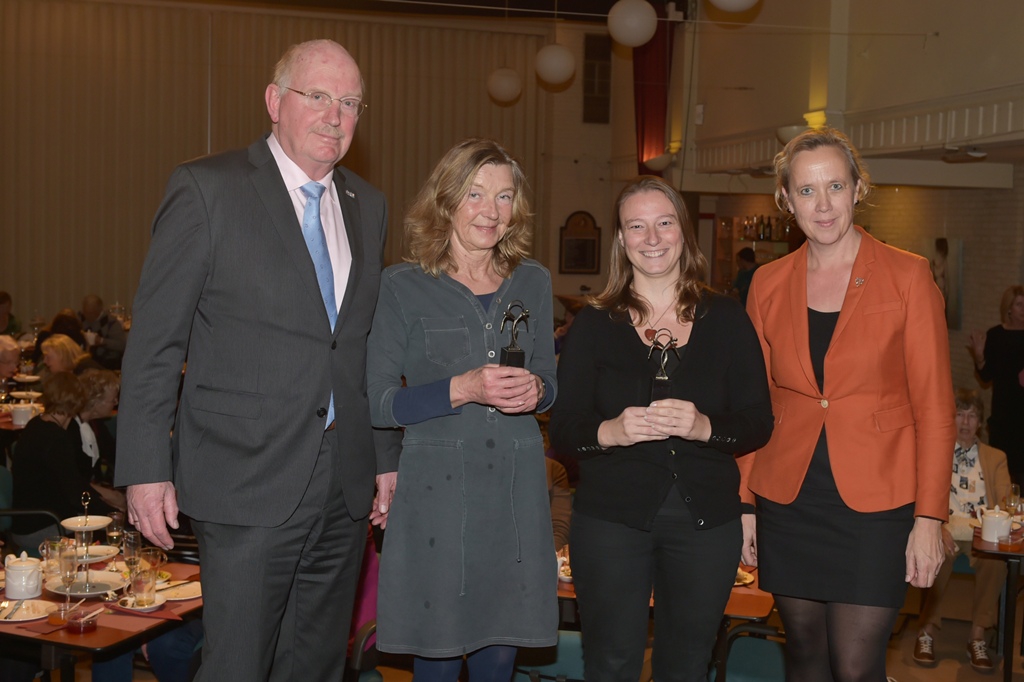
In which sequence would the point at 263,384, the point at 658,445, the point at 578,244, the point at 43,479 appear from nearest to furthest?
the point at 263,384
the point at 658,445
the point at 43,479
the point at 578,244

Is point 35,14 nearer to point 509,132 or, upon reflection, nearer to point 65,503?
point 509,132

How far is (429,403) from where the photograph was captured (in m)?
2.55

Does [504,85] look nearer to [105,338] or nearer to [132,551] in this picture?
[105,338]

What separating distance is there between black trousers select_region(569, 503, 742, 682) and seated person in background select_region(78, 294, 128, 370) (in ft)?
29.7

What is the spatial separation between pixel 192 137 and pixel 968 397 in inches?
507

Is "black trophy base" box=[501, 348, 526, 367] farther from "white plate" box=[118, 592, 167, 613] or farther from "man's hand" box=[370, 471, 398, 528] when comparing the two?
"white plate" box=[118, 592, 167, 613]

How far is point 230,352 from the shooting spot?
244cm

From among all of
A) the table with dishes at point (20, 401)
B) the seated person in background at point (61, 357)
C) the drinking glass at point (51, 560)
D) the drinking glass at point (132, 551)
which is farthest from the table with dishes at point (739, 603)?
the seated person in background at point (61, 357)

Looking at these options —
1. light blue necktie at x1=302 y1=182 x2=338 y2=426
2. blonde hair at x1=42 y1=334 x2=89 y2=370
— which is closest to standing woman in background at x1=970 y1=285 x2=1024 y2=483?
light blue necktie at x1=302 y1=182 x2=338 y2=426

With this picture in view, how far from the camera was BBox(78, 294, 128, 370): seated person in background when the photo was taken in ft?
35.1

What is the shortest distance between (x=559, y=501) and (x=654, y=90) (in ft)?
33.1

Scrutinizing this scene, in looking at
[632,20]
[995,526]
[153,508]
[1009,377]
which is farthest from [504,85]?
[153,508]

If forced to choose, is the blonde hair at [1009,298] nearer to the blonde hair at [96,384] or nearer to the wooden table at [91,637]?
the blonde hair at [96,384]

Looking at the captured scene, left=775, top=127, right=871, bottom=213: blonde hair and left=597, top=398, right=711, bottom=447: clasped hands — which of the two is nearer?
left=597, top=398, right=711, bottom=447: clasped hands
